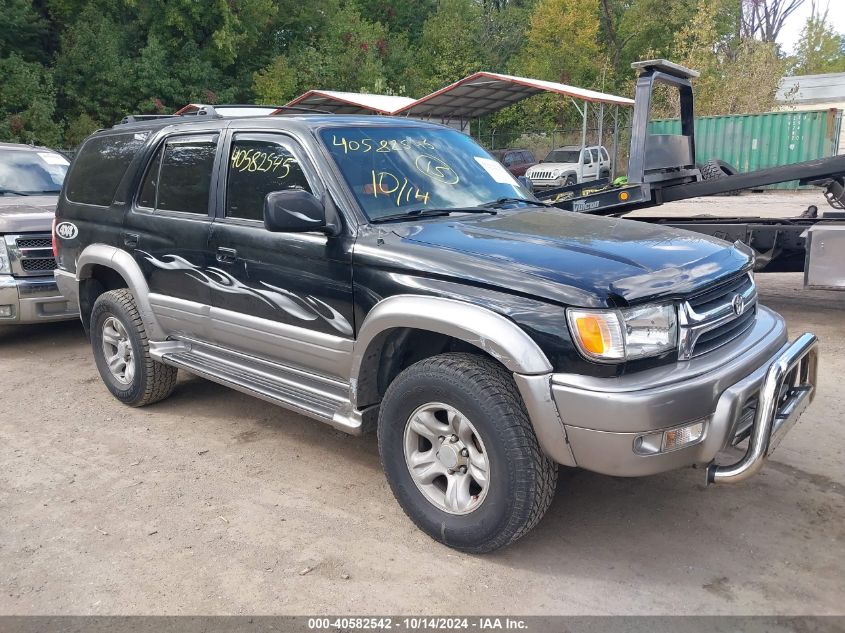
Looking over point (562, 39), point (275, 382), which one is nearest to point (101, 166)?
point (275, 382)

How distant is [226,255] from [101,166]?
6.05ft

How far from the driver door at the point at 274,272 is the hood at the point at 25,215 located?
132 inches

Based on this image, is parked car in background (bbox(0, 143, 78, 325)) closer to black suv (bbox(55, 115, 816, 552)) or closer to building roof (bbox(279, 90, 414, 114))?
black suv (bbox(55, 115, 816, 552))

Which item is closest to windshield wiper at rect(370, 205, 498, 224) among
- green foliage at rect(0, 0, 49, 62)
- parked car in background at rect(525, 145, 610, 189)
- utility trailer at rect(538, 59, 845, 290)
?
utility trailer at rect(538, 59, 845, 290)

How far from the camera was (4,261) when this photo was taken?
673cm

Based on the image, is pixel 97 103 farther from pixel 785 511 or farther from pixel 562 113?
pixel 785 511

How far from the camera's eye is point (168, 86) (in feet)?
93.2

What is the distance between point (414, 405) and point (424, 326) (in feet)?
1.23

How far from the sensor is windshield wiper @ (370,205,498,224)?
3.77 m

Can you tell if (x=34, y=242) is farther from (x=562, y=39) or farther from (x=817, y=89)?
(x=817, y=89)

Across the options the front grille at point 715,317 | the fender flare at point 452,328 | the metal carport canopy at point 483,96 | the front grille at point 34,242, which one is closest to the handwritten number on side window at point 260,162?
the fender flare at point 452,328

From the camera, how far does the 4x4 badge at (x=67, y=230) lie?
553cm

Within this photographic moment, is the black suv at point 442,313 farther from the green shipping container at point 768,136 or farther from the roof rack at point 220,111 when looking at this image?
the green shipping container at point 768,136

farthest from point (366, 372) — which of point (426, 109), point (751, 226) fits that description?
point (426, 109)
